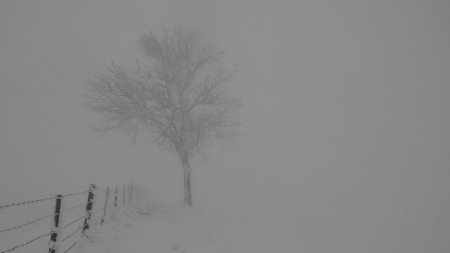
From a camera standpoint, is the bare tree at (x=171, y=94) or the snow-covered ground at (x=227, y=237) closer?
the snow-covered ground at (x=227, y=237)

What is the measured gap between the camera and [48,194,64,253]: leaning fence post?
18.6ft

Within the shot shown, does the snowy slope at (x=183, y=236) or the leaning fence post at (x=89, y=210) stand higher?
the leaning fence post at (x=89, y=210)

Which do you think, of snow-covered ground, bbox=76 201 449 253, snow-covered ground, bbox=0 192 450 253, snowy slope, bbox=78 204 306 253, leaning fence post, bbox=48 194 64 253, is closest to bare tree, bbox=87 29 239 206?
snowy slope, bbox=78 204 306 253

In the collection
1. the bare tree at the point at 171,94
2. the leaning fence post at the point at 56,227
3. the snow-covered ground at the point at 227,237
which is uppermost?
the bare tree at the point at 171,94

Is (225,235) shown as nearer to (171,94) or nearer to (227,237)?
(227,237)

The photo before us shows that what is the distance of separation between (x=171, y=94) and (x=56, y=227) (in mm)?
10879

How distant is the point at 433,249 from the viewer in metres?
14.5

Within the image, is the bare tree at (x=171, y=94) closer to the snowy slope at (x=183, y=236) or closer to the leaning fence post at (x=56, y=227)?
the snowy slope at (x=183, y=236)

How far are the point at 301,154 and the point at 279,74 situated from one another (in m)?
64.7

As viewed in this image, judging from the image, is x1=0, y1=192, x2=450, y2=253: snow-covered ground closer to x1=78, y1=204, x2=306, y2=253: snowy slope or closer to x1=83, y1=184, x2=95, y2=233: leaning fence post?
x1=78, y1=204, x2=306, y2=253: snowy slope

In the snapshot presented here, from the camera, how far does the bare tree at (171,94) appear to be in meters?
14.2

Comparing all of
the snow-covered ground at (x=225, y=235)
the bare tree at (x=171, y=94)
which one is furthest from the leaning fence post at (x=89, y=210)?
the bare tree at (x=171, y=94)

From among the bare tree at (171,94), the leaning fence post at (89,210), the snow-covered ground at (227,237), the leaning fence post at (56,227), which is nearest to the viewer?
the leaning fence post at (56,227)

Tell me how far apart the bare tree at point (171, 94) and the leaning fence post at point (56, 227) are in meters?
8.74
